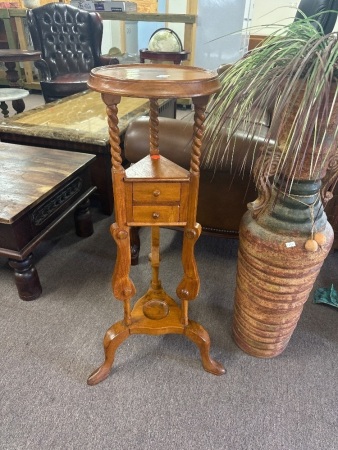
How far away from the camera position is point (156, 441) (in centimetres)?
97

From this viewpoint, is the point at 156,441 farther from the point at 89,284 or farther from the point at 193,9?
the point at 193,9

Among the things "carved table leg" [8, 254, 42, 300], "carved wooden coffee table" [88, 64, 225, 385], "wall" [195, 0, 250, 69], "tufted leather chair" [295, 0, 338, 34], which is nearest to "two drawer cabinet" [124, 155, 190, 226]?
"carved wooden coffee table" [88, 64, 225, 385]

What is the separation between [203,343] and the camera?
1089 mm

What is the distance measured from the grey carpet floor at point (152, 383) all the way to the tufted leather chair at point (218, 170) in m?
0.32

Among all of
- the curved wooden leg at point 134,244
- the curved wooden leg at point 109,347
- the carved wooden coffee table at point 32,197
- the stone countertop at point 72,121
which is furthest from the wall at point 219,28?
the curved wooden leg at point 109,347

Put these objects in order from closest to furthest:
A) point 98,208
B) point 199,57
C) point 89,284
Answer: point 89,284, point 98,208, point 199,57

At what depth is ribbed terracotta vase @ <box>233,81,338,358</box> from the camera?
2.89 feet

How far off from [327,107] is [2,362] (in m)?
1.31

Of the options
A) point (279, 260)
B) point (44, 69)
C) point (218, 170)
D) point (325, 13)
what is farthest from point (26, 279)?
point (44, 69)

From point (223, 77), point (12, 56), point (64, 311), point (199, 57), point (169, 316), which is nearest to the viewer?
point (223, 77)

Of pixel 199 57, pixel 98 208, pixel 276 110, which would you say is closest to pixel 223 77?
pixel 276 110

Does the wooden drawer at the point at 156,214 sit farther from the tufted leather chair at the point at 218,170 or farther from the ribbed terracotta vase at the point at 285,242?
the tufted leather chair at the point at 218,170

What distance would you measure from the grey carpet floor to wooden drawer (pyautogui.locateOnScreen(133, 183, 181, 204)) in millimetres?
681

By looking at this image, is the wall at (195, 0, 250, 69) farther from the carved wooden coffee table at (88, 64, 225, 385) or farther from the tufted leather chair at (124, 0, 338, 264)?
the carved wooden coffee table at (88, 64, 225, 385)
